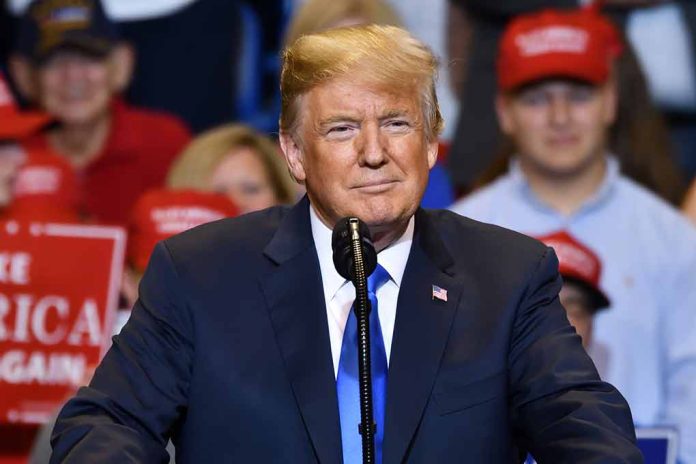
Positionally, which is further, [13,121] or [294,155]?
[13,121]

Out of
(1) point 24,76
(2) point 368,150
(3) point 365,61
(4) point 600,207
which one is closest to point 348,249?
(2) point 368,150

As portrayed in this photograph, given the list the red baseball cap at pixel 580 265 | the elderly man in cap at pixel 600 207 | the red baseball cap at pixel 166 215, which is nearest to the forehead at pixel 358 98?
the red baseball cap at pixel 580 265

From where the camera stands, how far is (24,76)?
505 centimetres

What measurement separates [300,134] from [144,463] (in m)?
0.54

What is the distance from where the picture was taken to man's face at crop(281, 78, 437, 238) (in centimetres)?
194

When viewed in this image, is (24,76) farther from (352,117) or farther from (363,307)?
(363,307)

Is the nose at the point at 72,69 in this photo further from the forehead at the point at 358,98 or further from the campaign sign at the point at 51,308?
the forehead at the point at 358,98

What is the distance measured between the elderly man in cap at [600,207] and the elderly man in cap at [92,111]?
121 cm

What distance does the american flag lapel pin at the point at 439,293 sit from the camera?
2008 mm

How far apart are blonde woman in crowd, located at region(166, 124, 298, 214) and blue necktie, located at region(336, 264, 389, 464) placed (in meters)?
2.66

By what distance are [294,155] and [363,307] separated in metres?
0.43

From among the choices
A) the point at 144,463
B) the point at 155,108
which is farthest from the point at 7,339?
the point at 144,463

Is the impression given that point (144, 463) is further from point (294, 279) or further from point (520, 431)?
point (520, 431)

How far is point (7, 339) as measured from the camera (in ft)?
12.8
